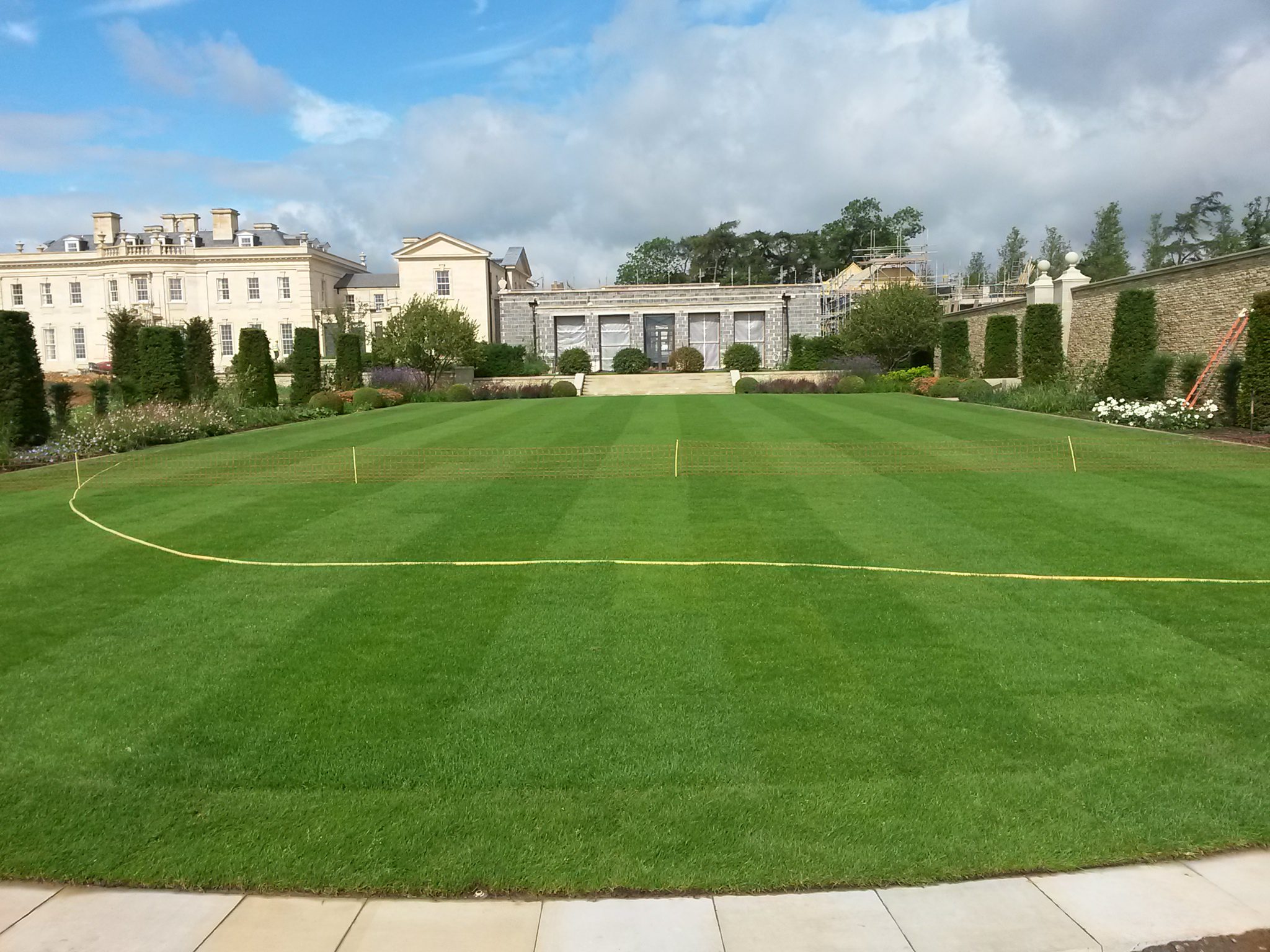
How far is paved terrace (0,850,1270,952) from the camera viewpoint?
3.10m

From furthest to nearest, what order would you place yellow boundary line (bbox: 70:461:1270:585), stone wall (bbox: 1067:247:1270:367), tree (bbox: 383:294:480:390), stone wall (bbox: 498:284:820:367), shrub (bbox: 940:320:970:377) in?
1. stone wall (bbox: 498:284:820:367)
2. tree (bbox: 383:294:480:390)
3. shrub (bbox: 940:320:970:377)
4. stone wall (bbox: 1067:247:1270:367)
5. yellow boundary line (bbox: 70:461:1270:585)

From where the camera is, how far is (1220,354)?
65.9 feet

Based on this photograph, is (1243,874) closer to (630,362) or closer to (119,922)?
(119,922)

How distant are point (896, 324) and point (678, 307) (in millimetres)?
19802

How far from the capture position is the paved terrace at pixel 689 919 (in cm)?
310

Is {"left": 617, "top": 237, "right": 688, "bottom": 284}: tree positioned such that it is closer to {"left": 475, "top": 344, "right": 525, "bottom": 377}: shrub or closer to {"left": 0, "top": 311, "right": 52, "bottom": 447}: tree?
{"left": 475, "top": 344, "right": 525, "bottom": 377}: shrub

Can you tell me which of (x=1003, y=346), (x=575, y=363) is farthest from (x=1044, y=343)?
(x=575, y=363)

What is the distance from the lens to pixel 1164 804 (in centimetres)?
389

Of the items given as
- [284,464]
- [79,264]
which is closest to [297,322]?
[79,264]

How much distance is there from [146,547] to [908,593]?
7423 mm

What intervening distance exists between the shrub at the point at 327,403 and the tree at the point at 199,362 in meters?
3.73

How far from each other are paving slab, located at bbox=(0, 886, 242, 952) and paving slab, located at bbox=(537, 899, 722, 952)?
125 centimetres

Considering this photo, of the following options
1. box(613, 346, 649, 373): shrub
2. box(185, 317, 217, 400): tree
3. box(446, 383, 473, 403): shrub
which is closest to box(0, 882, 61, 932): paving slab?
box(185, 317, 217, 400): tree

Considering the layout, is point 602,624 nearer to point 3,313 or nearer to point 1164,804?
point 1164,804
